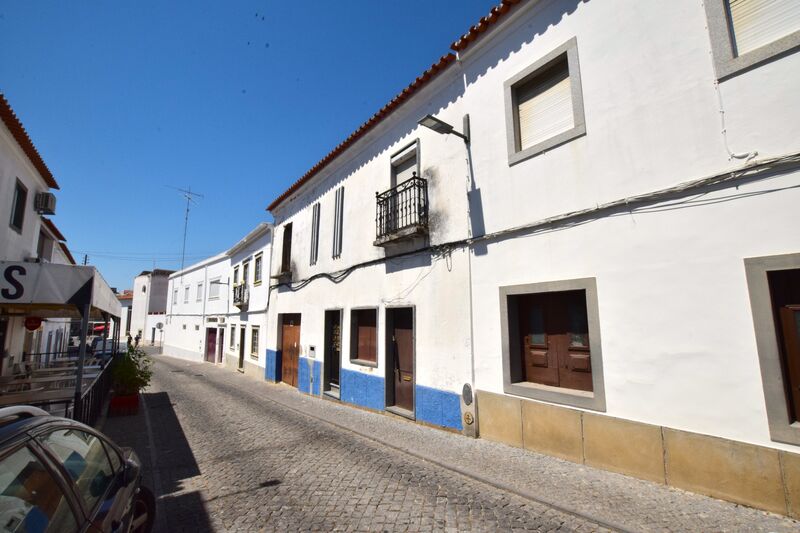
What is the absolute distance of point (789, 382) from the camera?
3719 mm

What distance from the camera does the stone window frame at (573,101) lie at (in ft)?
18.2

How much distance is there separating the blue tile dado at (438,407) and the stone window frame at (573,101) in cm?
438

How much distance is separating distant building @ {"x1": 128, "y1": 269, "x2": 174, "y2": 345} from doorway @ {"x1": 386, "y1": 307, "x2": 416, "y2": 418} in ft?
124

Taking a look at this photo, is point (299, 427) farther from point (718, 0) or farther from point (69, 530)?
point (718, 0)

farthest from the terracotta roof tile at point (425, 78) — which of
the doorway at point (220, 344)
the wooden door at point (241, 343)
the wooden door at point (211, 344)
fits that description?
the wooden door at point (211, 344)

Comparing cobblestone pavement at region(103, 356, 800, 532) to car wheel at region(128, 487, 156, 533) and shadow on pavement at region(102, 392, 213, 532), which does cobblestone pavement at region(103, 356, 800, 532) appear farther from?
car wheel at region(128, 487, 156, 533)

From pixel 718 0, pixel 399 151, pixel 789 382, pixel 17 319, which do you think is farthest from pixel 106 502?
Result: pixel 17 319

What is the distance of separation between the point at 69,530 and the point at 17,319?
477 inches

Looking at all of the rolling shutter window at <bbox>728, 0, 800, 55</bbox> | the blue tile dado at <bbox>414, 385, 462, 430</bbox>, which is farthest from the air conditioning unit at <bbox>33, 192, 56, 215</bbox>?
the rolling shutter window at <bbox>728, 0, 800, 55</bbox>

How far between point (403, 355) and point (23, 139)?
29.8 ft

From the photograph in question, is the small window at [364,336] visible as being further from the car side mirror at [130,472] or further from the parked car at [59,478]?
the parked car at [59,478]

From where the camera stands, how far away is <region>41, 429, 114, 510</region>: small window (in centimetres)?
238

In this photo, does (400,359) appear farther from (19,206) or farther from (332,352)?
Result: (19,206)

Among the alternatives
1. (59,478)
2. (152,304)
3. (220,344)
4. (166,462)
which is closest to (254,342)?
(220,344)
